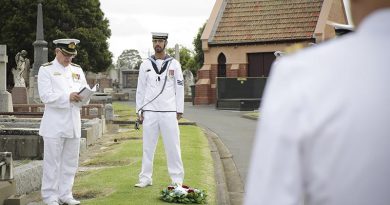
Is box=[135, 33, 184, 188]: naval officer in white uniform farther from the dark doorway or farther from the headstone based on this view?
the headstone

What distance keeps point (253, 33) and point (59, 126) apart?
30.3 meters

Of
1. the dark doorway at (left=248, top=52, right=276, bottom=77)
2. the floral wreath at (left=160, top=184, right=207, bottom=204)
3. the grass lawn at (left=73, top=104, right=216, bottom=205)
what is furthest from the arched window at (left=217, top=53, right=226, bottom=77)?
the floral wreath at (left=160, top=184, right=207, bottom=204)

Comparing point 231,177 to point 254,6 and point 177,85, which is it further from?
point 254,6

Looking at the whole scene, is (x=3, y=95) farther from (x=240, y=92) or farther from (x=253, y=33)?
(x=253, y=33)

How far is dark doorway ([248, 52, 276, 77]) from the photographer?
118 ft

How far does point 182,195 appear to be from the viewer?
7.34m

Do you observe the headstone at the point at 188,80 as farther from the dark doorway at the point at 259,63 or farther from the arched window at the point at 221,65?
→ the dark doorway at the point at 259,63

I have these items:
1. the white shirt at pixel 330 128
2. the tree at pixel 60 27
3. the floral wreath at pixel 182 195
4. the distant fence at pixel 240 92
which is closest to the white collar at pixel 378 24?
the white shirt at pixel 330 128

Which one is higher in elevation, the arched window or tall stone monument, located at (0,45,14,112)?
the arched window

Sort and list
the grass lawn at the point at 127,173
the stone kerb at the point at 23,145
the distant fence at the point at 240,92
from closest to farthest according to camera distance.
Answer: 1. the grass lawn at the point at 127,173
2. the stone kerb at the point at 23,145
3. the distant fence at the point at 240,92

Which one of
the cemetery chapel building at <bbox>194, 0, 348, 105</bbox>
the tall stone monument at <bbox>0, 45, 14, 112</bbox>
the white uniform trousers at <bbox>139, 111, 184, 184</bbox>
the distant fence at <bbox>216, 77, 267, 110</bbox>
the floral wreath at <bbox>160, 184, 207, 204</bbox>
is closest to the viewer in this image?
the floral wreath at <bbox>160, 184, 207, 204</bbox>

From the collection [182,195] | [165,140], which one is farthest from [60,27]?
[182,195]

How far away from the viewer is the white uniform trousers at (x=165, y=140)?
312 inches

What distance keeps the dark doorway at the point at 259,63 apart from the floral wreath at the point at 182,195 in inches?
1132
